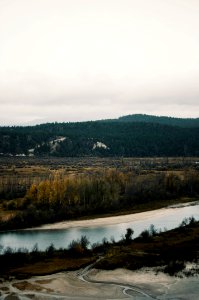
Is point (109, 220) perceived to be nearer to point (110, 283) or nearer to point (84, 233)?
point (84, 233)

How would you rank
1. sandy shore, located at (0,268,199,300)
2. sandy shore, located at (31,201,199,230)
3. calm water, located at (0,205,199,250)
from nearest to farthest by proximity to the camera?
sandy shore, located at (0,268,199,300) < calm water, located at (0,205,199,250) < sandy shore, located at (31,201,199,230)

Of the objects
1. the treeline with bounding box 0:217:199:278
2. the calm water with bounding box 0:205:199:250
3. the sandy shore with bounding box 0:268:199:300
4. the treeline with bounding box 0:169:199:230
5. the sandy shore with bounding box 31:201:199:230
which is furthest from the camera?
the treeline with bounding box 0:169:199:230

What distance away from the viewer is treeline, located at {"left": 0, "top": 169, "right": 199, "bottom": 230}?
86.4 m

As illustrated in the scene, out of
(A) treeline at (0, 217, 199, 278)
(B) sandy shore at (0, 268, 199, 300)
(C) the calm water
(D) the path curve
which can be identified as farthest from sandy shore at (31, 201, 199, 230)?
(B) sandy shore at (0, 268, 199, 300)

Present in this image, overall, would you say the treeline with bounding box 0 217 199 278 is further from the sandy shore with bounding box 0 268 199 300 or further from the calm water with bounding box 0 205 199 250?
the calm water with bounding box 0 205 199 250

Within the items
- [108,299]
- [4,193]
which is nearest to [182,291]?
[108,299]

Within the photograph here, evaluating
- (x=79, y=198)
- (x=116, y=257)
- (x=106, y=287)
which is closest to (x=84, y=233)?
(x=79, y=198)

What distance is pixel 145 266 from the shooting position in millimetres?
46625

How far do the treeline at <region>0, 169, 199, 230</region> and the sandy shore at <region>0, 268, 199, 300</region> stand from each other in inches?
1523

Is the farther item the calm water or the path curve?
the calm water

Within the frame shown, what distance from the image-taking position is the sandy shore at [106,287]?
3734cm

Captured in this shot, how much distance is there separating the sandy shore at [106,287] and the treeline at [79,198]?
127 ft

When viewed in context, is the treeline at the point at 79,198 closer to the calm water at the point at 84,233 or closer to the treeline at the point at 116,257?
the calm water at the point at 84,233

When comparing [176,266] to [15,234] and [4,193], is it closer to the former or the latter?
[15,234]
